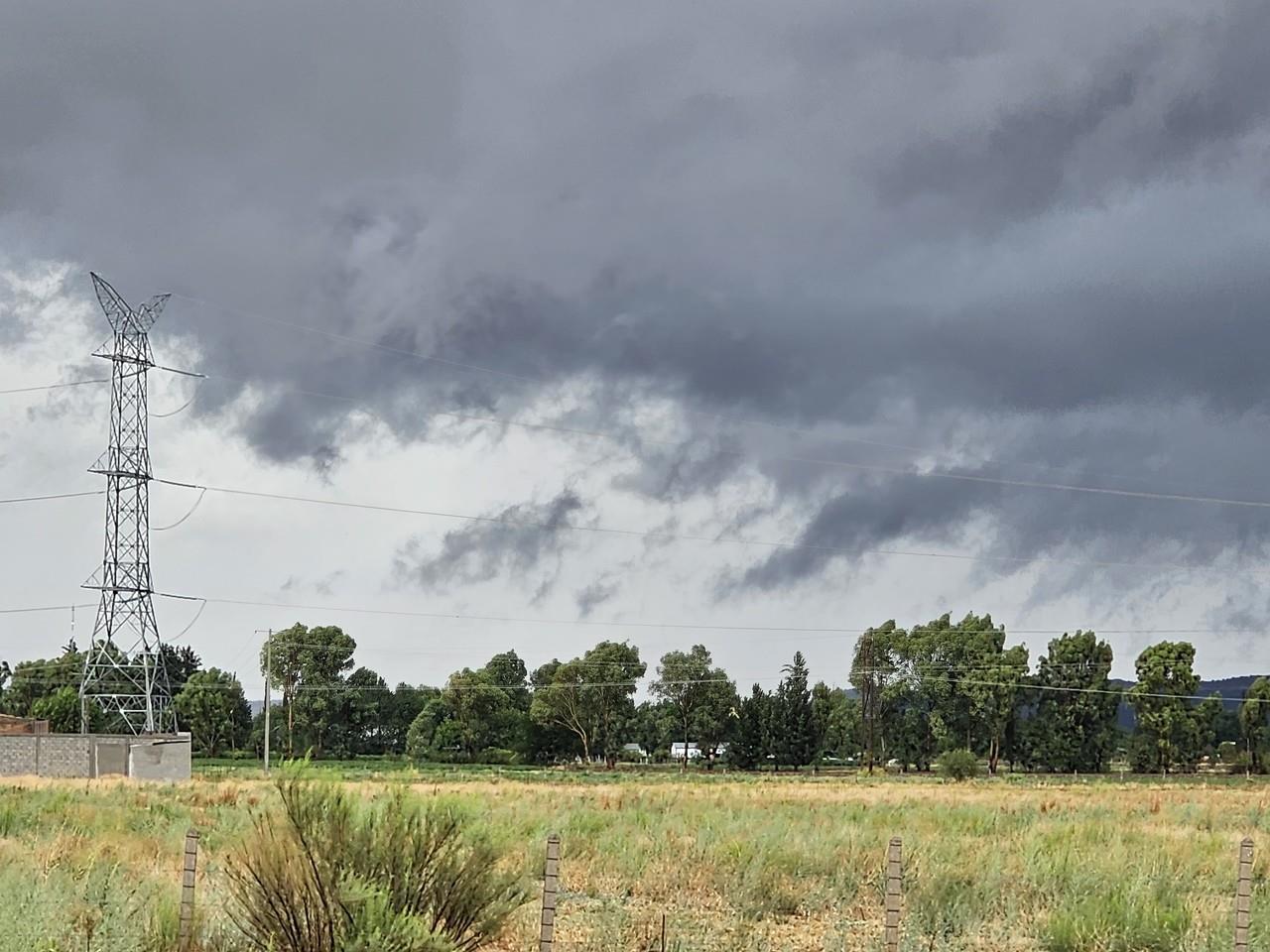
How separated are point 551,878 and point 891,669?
338ft

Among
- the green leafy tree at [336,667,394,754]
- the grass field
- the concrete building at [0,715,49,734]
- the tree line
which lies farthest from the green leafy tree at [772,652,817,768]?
the grass field

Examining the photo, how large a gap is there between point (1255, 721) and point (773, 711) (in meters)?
38.5

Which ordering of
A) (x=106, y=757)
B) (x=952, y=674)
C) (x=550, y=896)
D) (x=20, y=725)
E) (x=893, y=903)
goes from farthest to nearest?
(x=952, y=674), (x=20, y=725), (x=106, y=757), (x=893, y=903), (x=550, y=896)

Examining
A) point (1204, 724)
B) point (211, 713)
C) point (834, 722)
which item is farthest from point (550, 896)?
point (834, 722)

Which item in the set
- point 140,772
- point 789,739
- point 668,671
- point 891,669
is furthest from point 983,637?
point 140,772

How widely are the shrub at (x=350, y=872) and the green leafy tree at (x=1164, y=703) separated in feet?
326

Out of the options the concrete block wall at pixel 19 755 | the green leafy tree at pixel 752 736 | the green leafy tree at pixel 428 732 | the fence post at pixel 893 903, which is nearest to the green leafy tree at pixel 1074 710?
the green leafy tree at pixel 752 736

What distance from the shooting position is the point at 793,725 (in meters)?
114

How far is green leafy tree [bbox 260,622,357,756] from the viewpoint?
4599 inches

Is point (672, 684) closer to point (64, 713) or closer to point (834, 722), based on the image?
point (834, 722)

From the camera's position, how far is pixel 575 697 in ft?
389

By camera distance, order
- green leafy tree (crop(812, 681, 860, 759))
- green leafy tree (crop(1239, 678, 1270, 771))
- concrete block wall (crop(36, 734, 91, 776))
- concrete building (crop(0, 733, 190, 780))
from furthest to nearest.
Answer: green leafy tree (crop(812, 681, 860, 759)) < green leafy tree (crop(1239, 678, 1270, 771)) < concrete block wall (crop(36, 734, 91, 776)) < concrete building (crop(0, 733, 190, 780))

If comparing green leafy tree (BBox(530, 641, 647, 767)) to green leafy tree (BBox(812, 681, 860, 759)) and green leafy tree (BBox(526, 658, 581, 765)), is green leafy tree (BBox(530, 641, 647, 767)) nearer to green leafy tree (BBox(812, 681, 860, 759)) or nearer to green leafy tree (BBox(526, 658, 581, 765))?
green leafy tree (BBox(526, 658, 581, 765))

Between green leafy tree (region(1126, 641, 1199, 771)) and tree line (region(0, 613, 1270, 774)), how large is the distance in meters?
0.14
